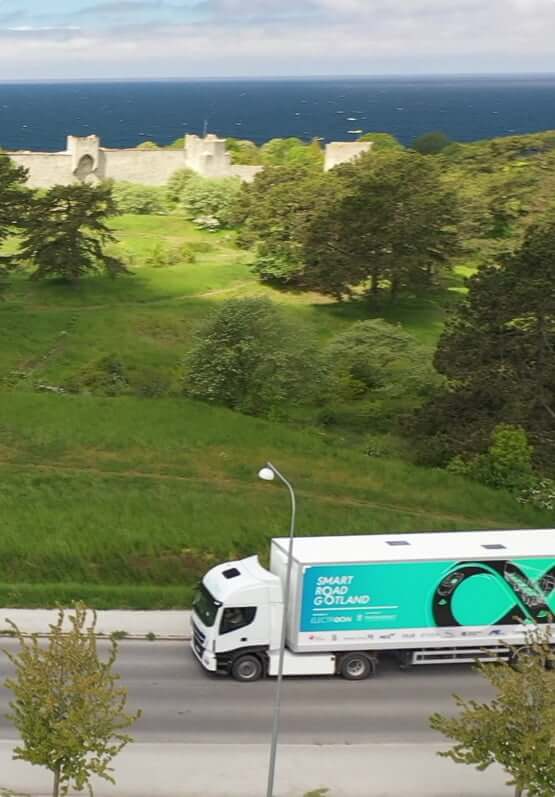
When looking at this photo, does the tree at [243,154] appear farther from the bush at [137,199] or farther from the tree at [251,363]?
the tree at [251,363]

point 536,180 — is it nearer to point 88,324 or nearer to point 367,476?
point 88,324

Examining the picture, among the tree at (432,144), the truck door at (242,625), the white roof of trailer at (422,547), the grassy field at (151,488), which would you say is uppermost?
the tree at (432,144)

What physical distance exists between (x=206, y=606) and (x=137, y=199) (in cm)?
7868

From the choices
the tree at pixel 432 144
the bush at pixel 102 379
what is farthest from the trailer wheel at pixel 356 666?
the tree at pixel 432 144

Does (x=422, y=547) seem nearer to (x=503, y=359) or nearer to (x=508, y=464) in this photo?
(x=508, y=464)

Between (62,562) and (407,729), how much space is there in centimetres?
1124

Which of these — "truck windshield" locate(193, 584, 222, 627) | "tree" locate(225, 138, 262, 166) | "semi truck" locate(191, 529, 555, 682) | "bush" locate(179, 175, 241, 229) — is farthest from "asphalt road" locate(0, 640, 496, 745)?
"tree" locate(225, 138, 262, 166)

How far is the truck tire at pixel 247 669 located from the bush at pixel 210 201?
69.8m

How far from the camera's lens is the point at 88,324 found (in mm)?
55469

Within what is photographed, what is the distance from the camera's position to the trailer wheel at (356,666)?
2259 centimetres

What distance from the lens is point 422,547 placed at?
22.9 metres

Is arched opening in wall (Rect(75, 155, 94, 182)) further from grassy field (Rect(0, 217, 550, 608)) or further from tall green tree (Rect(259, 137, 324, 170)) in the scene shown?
grassy field (Rect(0, 217, 550, 608))

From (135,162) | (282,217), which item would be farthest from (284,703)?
(135,162)

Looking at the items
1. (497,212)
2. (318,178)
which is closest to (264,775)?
(318,178)
